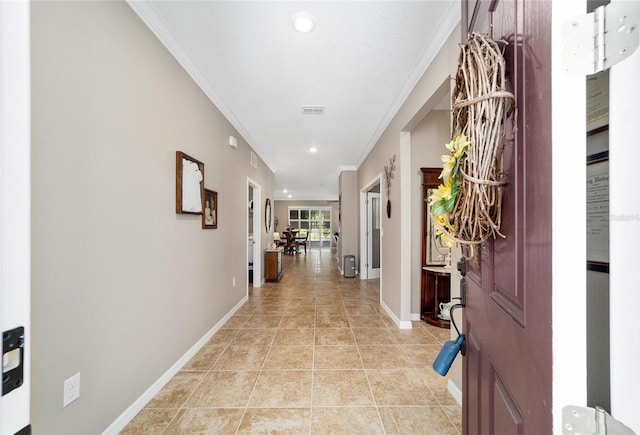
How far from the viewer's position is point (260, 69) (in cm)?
227

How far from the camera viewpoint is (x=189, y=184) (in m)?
2.20

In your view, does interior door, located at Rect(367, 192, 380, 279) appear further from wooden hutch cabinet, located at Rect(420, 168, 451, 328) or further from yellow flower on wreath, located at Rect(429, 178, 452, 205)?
yellow flower on wreath, located at Rect(429, 178, 452, 205)

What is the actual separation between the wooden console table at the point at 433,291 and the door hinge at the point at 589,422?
281 centimetres

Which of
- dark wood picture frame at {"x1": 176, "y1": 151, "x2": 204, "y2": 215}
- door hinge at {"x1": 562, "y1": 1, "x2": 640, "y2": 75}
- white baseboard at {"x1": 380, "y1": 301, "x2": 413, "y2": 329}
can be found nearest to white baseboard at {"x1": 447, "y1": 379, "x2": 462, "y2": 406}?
white baseboard at {"x1": 380, "y1": 301, "x2": 413, "y2": 329}

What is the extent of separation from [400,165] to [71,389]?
10.2 feet

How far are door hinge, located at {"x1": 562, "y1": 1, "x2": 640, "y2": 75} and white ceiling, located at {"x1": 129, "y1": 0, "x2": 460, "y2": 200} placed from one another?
5.27 ft

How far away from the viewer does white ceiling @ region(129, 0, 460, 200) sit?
166 cm

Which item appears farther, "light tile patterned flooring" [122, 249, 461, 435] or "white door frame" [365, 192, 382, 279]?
"white door frame" [365, 192, 382, 279]

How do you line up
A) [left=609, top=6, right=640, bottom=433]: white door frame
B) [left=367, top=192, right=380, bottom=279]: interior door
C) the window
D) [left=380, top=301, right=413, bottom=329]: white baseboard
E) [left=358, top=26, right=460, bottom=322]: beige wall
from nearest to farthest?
[left=609, top=6, right=640, bottom=433]: white door frame → [left=358, top=26, right=460, bottom=322]: beige wall → [left=380, top=301, right=413, bottom=329]: white baseboard → [left=367, top=192, right=380, bottom=279]: interior door → the window
